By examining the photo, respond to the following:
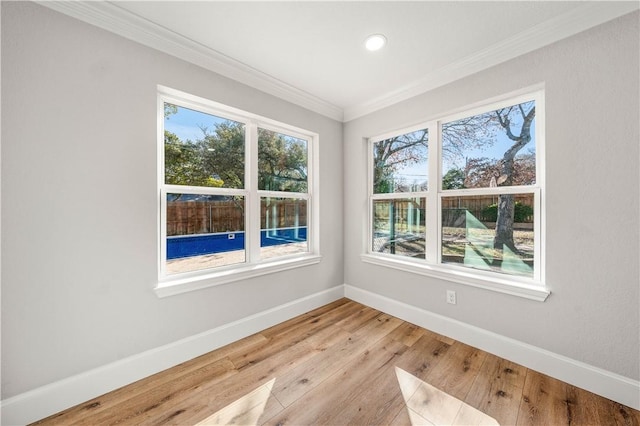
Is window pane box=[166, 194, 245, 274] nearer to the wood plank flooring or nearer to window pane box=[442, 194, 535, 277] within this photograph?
the wood plank flooring

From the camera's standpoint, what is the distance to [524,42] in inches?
73.0

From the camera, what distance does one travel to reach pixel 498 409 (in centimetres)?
151

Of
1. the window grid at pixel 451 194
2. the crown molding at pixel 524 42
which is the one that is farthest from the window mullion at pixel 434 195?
the crown molding at pixel 524 42

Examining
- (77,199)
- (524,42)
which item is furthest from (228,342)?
(524,42)

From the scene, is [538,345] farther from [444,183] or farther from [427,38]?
[427,38]

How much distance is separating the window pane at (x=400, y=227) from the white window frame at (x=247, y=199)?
31.1 inches

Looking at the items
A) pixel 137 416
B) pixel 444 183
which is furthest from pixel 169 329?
pixel 444 183

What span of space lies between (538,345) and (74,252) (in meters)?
3.35

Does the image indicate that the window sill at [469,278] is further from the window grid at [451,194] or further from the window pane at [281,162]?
the window pane at [281,162]

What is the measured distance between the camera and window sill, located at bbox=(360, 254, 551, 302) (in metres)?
1.86

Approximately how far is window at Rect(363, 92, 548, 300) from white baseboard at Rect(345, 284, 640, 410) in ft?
1.41

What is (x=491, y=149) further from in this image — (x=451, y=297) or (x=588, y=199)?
(x=451, y=297)

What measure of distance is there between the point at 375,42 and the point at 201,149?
174cm

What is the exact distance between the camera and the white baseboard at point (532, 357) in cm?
155
